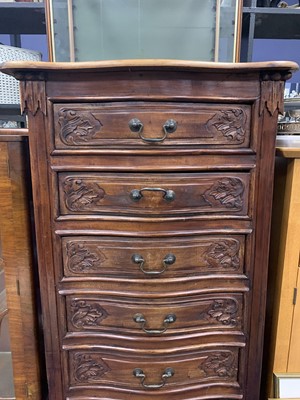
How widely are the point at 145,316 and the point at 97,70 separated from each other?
622mm

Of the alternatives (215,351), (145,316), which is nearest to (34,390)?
(145,316)

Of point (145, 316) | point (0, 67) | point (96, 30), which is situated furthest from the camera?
point (96, 30)

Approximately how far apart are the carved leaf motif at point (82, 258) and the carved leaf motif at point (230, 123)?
0.43m

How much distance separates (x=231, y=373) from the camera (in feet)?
2.70

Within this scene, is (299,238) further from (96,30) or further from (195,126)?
(96,30)

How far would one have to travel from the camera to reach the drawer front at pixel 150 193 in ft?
2.32

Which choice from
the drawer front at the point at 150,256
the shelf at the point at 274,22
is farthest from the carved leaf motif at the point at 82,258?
the shelf at the point at 274,22

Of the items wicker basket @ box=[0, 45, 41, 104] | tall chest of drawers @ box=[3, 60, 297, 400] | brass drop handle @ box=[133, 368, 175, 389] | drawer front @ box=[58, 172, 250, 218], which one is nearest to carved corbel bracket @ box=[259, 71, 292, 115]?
tall chest of drawers @ box=[3, 60, 297, 400]

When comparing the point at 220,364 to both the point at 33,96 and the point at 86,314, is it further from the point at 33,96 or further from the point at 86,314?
the point at 33,96

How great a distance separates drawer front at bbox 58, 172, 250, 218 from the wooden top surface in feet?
0.78

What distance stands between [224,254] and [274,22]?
0.85 meters

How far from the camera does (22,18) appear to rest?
1.04 m

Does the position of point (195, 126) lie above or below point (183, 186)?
above

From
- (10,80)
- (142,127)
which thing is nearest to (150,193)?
(142,127)
